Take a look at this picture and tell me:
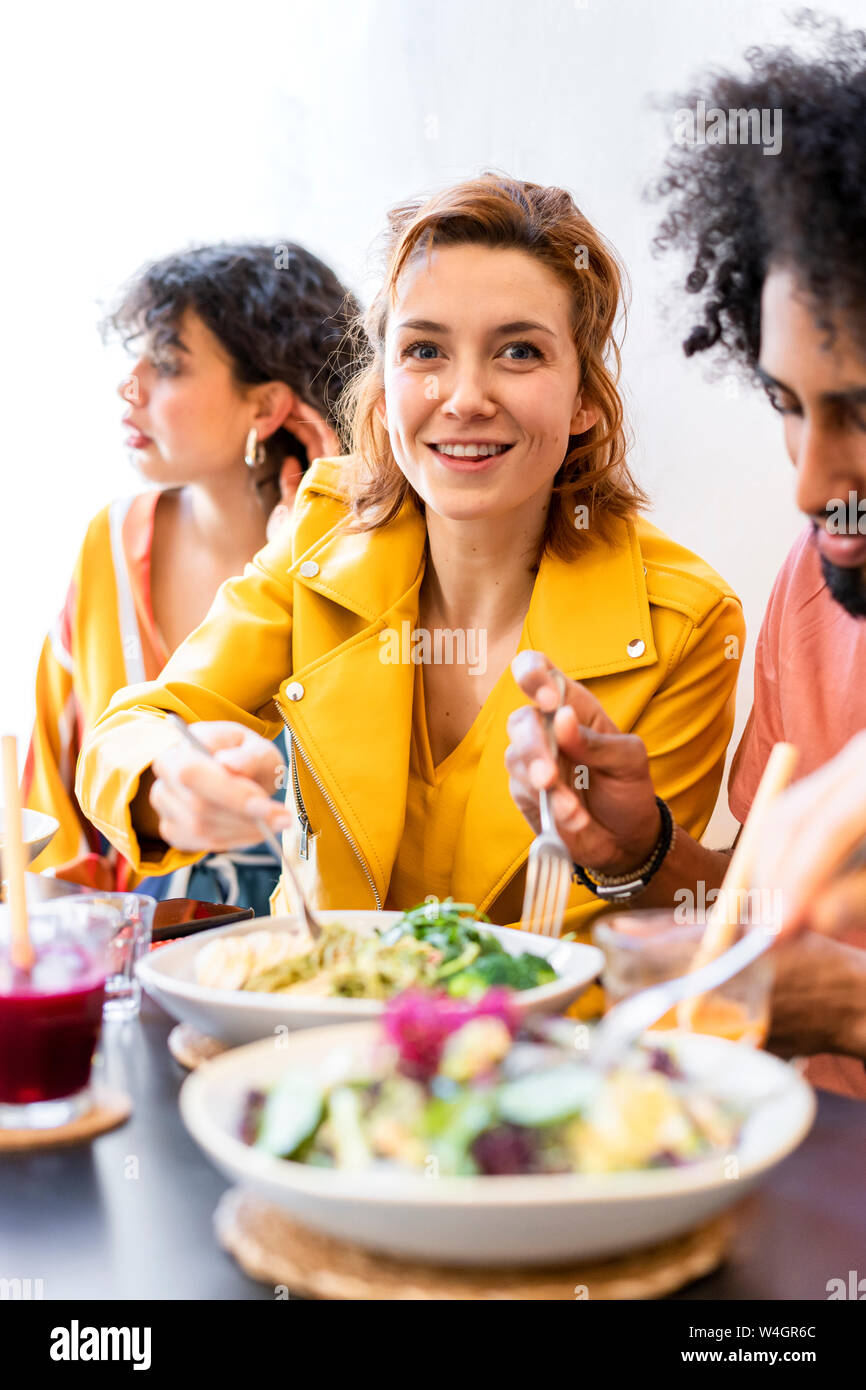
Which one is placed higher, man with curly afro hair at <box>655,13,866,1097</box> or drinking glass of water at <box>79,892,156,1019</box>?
man with curly afro hair at <box>655,13,866,1097</box>

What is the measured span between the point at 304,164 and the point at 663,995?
113 inches

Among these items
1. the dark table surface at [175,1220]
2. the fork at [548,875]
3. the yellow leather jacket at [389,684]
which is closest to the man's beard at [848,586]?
the yellow leather jacket at [389,684]

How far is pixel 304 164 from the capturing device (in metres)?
3.21

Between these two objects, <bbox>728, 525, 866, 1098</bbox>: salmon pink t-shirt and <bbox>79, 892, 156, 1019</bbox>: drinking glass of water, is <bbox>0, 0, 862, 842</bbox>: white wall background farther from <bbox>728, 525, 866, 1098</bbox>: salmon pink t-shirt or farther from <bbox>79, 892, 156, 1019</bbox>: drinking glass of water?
<bbox>79, 892, 156, 1019</bbox>: drinking glass of water

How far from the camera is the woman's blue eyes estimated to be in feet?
5.76

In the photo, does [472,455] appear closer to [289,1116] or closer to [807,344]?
[807,344]

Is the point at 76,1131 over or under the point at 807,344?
under

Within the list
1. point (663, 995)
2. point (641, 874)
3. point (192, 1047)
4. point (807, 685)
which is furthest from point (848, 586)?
point (192, 1047)

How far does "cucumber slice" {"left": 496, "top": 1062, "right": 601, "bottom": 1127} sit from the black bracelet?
2.55 feet

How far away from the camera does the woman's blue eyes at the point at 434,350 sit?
69.1 inches

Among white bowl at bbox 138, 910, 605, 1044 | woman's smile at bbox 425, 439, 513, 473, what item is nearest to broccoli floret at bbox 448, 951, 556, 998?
white bowl at bbox 138, 910, 605, 1044

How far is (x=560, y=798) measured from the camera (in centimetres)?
136

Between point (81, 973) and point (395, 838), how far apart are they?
2.64ft

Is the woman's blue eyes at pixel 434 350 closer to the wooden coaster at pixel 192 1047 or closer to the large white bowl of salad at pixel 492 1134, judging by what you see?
the wooden coaster at pixel 192 1047
